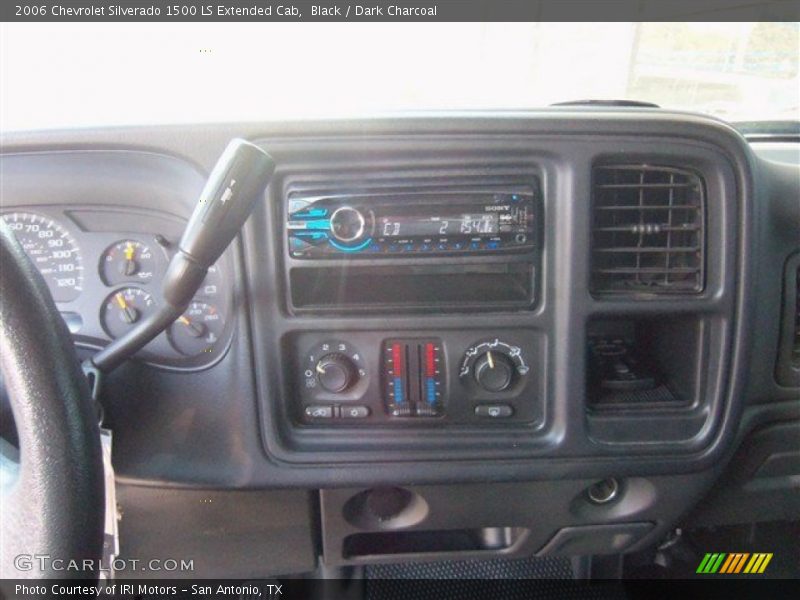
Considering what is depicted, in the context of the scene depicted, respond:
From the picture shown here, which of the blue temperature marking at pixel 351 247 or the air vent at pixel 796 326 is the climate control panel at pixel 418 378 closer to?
the blue temperature marking at pixel 351 247

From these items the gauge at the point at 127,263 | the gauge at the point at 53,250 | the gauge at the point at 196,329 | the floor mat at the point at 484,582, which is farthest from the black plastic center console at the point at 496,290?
the floor mat at the point at 484,582

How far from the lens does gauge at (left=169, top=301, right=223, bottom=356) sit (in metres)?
1.31

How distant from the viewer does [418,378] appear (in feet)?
4.24

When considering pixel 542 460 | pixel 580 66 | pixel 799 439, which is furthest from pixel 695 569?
pixel 580 66

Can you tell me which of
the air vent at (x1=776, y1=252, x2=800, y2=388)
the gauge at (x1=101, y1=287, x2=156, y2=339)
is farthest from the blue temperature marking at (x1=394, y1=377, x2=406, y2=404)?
the air vent at (x1=776, y1=252, x2=800, y2=388)

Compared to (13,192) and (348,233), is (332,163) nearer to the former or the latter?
(348,233)

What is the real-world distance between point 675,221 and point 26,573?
116cm

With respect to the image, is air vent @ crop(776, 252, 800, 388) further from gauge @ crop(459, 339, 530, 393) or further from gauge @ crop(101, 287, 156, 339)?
gauge @ crop(101, 287, 156, 339)

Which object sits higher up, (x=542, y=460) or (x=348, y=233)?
(x=348, y=233)

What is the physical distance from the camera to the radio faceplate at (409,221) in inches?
47.5

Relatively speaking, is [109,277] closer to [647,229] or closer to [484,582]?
[647,229]

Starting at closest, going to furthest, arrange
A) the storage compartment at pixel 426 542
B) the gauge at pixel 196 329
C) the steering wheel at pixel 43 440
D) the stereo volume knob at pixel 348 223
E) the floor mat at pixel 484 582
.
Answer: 1. the steering wheel at pixel 43 440
2. the stereo volume knob at pixel 348 223
3. the gauge at pixel 196 329
4. the storage compartment at pixel 426 542
5. the floor mat at pixel 484 582

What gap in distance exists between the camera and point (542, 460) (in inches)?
52.6

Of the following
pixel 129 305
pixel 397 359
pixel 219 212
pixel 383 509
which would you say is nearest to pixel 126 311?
pixel 129 305
